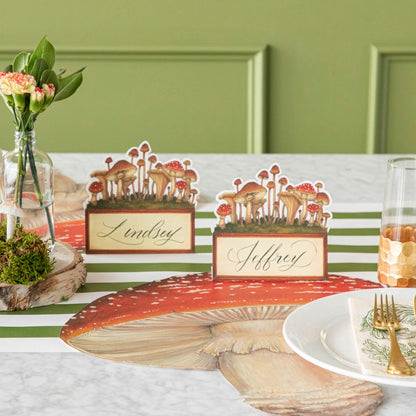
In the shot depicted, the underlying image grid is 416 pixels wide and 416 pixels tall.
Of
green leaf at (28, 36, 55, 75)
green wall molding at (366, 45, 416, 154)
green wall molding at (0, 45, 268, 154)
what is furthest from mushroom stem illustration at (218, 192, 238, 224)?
green wall molding at (366, 45, 416, 154)

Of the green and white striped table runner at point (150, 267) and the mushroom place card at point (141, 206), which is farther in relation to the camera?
the mushroom place card at point (141, 206)

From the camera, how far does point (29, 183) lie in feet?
3.63

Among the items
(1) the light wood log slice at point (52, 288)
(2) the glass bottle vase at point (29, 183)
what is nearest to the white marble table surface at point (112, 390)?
(1) the light wood log slice at point (52, 288)

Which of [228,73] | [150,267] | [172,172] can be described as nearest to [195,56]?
[228,73]

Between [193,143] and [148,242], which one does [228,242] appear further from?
[193,143]

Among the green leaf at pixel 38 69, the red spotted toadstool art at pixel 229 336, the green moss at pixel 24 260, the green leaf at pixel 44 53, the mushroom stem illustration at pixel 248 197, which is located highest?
the green leaf at pixel 44 53

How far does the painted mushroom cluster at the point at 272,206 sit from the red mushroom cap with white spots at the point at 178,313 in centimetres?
10

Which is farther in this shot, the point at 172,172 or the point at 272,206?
the point at 172,172

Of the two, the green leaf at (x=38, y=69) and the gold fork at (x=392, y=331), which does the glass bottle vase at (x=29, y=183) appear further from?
the gold fork at (x=392, y=331)

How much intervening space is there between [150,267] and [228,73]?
1.92m

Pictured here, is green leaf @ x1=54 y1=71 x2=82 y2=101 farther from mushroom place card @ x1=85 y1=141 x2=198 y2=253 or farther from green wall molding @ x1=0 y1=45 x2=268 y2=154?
green wall molding @ x1=0 y1=45 x2=268 y2=154

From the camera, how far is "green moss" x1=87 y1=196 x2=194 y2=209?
125 centimetres

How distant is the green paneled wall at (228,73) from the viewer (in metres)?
2.94

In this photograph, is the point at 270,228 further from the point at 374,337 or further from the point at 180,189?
the point at 374,337
